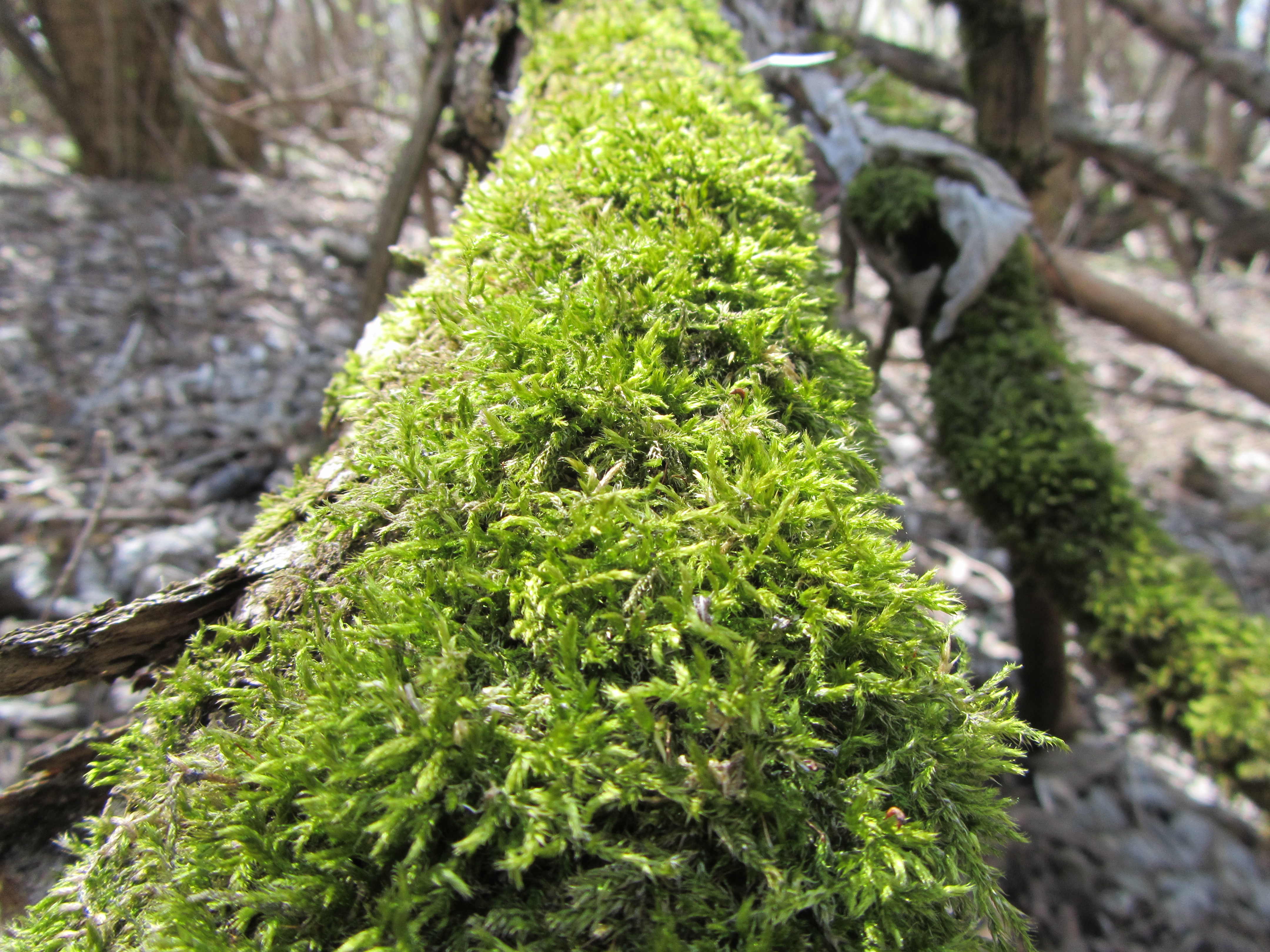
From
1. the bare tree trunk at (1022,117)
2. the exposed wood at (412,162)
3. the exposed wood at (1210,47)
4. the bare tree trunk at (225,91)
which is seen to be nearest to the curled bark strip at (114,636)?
the exposed wood at (412,162)

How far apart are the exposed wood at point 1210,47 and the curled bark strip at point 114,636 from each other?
552 cm

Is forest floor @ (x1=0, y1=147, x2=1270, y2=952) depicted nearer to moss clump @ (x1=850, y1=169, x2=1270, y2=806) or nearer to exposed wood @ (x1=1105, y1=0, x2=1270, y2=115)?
moss clump @ (x1=850, y1=169, x2=1270, y2=806)

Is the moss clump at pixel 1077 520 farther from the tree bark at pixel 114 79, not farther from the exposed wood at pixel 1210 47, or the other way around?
the tree bark at pixel 114 79

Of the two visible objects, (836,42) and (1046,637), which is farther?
(836,42)

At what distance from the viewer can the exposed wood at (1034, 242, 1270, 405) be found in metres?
3.21

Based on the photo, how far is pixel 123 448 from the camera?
3.31 metres

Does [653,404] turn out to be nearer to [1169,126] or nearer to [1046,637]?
[1046,637]

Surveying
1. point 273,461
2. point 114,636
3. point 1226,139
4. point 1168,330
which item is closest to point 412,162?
point 273,461

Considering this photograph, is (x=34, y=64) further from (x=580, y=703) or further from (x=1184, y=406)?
(x=1184, y=406)

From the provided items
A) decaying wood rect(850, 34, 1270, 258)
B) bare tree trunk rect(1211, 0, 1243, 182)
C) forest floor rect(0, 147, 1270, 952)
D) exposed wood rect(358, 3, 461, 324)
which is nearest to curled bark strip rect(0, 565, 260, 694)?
forest floor rect(0, 147, 1270, 952)

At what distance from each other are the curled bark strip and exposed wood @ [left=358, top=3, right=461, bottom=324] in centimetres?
276

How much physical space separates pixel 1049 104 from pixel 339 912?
14.5 feet

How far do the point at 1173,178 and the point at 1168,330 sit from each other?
91 cm

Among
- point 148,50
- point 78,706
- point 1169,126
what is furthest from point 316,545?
point 1169,126
